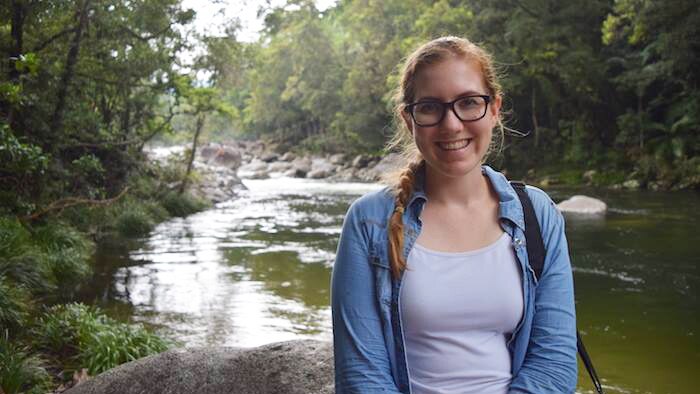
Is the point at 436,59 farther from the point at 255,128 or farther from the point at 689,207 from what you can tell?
the point at 255,128

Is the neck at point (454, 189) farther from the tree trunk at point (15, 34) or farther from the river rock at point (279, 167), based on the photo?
Result: the river rock at point (279, 167)

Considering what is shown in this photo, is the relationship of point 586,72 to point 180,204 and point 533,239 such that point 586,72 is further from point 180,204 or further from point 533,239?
point 533,239

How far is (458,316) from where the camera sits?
169 centimetres

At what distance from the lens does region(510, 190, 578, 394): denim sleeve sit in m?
1.72

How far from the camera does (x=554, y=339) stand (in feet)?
5.74

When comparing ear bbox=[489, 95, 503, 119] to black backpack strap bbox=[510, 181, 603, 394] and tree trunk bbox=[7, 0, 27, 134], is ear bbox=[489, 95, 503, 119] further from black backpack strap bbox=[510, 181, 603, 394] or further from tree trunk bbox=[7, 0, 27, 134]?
tree trunk bbox=[7, 0, 27, 134]

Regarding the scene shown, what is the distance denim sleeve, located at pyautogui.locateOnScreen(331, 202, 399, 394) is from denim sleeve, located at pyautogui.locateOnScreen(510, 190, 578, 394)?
1.18 feet

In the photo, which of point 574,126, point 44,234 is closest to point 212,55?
point 44,234

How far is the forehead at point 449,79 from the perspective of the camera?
176cm

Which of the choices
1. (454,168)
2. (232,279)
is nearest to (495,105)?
(454,168)

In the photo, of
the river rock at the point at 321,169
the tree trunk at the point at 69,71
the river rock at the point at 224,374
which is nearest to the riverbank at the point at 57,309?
the river rock at the point at 224,374

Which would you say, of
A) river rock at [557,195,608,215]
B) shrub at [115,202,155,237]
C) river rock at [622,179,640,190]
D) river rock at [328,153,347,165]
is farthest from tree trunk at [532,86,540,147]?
shrub at [115,202,155,237]

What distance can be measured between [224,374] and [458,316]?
1.88 metres

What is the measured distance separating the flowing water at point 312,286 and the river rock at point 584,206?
457 millimetres
